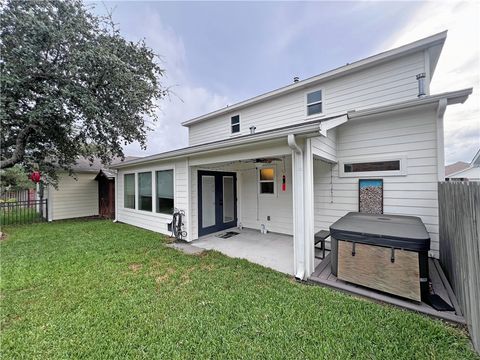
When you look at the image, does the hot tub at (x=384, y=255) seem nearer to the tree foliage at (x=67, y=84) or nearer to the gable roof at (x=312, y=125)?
the gable roof at (x=312, y=125)

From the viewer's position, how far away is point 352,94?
6152mm

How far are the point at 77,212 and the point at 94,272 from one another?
29.9 ft

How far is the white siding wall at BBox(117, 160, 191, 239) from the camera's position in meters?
6.29

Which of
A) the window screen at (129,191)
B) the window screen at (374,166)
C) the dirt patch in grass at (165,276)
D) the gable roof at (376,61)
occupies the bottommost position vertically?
the dirt patch in grass at (165,276)

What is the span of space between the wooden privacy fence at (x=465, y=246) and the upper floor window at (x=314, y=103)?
4311 mm

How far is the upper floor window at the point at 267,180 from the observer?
699 centimetres

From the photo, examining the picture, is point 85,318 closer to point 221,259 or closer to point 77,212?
point 221,259

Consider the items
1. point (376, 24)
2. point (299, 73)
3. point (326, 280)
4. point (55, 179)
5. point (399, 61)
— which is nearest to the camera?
point (326, 280)

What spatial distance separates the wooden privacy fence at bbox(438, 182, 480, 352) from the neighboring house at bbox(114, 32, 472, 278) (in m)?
1.30

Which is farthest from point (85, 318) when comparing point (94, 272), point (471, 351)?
point (471, 351)

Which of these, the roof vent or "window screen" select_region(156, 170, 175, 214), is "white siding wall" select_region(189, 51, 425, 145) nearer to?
the roof vent

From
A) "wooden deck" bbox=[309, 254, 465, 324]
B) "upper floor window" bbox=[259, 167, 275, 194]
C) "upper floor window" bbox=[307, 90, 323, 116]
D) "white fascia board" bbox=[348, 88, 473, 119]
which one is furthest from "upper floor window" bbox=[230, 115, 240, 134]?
"wooden deck" bbox=[309, 254, 465, 324]

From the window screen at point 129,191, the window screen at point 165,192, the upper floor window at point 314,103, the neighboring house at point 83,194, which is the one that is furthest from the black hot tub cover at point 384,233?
the neighboring house at point 83,194

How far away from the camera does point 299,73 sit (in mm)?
8242
